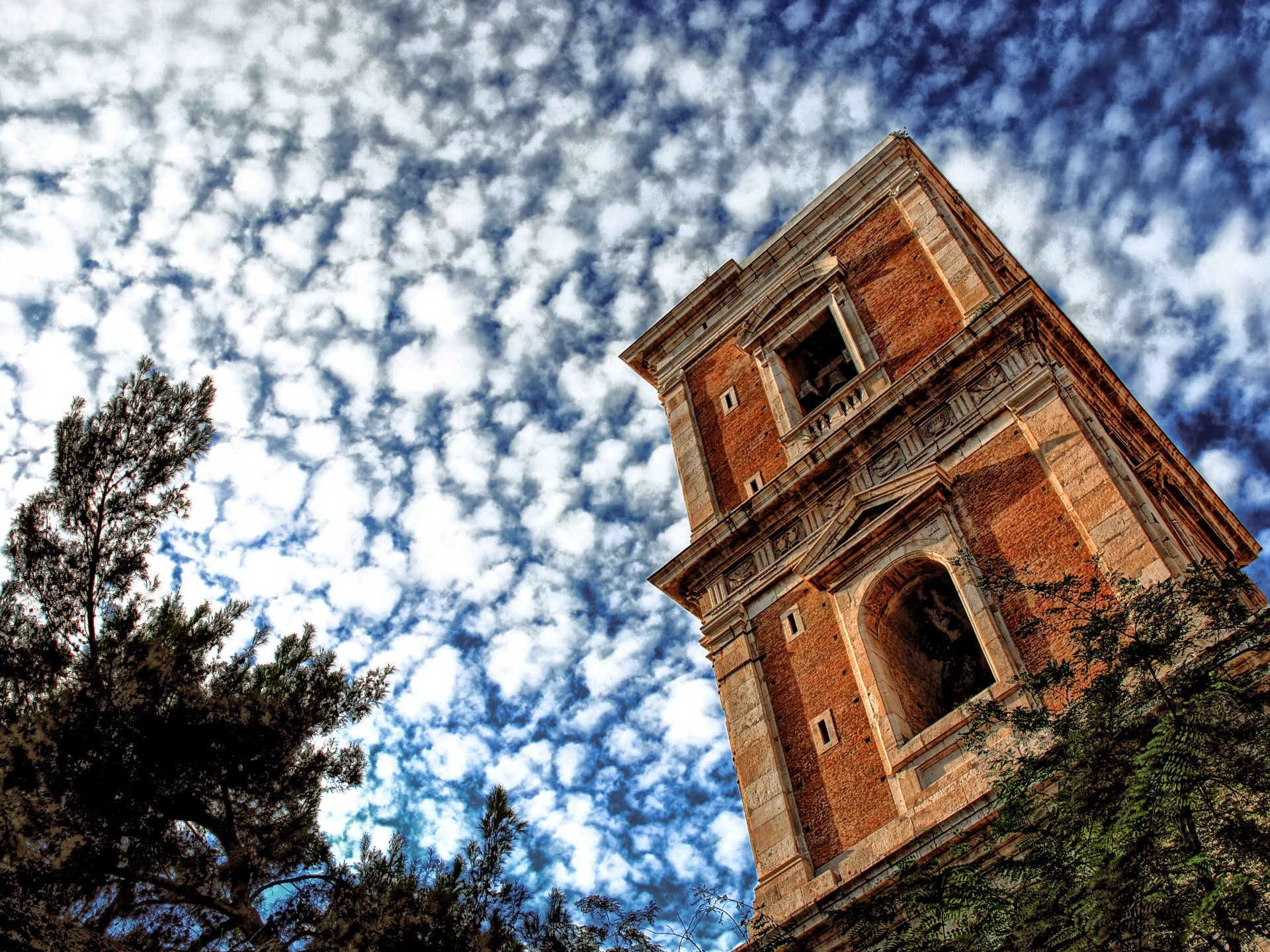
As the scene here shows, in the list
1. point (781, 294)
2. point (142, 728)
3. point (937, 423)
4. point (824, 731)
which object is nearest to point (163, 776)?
point (142, 728)

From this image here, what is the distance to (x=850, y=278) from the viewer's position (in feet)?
57.9

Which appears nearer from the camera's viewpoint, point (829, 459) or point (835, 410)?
point (829, 459)

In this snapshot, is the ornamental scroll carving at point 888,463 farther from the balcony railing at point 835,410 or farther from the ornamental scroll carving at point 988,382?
the balcony railing at point 835,410

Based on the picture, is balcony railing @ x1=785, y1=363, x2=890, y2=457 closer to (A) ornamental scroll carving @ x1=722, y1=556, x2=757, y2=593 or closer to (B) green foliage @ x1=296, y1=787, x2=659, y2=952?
(A) ornamental scroll carving @ x1=722, y1=556, x2=757, y2=593

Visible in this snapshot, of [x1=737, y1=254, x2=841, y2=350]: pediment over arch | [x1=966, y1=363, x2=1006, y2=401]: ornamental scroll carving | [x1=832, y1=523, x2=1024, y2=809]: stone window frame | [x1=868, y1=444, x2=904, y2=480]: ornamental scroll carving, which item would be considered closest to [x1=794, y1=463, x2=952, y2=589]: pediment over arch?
[x1=832, y1=523, x2=1024, y2=809]: stone window frame

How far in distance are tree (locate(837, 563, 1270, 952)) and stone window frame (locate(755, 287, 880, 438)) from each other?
22.2 feet

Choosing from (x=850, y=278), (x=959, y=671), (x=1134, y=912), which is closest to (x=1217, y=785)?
(x=1134, y=912)

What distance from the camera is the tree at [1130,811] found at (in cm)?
619

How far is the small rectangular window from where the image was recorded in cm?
1362

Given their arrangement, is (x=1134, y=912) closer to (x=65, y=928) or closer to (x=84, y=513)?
(x=65, y=928)

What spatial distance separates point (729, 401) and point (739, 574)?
4131 mm

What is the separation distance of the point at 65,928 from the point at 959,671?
30.0 feet

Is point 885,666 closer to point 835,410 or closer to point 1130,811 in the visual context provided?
point 835,410

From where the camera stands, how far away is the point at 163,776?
384 inches
